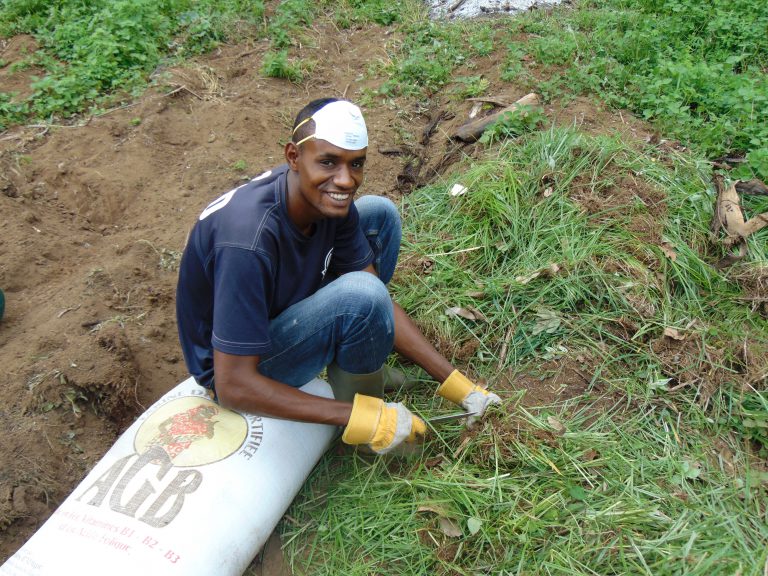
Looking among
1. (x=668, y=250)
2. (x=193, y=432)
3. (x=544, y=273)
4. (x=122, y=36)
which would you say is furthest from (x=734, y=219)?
(x=122, y=36)

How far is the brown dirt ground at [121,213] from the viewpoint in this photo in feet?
7.54

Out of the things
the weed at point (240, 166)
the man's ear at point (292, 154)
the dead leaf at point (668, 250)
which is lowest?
the dead leaf at point (668, 250)

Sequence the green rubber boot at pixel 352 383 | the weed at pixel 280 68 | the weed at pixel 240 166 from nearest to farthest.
A: the green rubber boot at pixel 352 383 → the weed at pixel 240 166 → the weed at pixel 280 68

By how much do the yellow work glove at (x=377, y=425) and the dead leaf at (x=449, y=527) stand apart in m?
0.26

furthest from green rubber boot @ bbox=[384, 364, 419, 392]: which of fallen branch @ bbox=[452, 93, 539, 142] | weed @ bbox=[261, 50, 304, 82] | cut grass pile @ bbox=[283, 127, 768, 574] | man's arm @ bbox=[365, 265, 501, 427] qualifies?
weed @ bbox=[261, 50, 304, 82]

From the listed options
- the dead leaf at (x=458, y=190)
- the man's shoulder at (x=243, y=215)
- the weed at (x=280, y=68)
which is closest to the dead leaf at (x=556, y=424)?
the man's shoulder at (x=243, y=215)

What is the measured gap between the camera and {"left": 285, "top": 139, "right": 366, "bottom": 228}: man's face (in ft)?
6.10

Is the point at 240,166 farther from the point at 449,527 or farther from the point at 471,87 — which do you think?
the point at 449,527

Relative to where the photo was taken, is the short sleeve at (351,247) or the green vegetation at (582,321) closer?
the green vegetation at (582,321)

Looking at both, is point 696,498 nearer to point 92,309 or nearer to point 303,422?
point 303,422

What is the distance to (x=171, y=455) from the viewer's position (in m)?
1.87

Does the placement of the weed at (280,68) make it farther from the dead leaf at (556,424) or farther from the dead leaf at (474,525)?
the dead leaf at (474,525)

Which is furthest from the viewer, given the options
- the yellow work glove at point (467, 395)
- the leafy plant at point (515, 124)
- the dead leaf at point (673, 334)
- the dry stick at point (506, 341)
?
the leafy plant at point (515, 124)

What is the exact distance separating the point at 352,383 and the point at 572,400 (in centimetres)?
79
